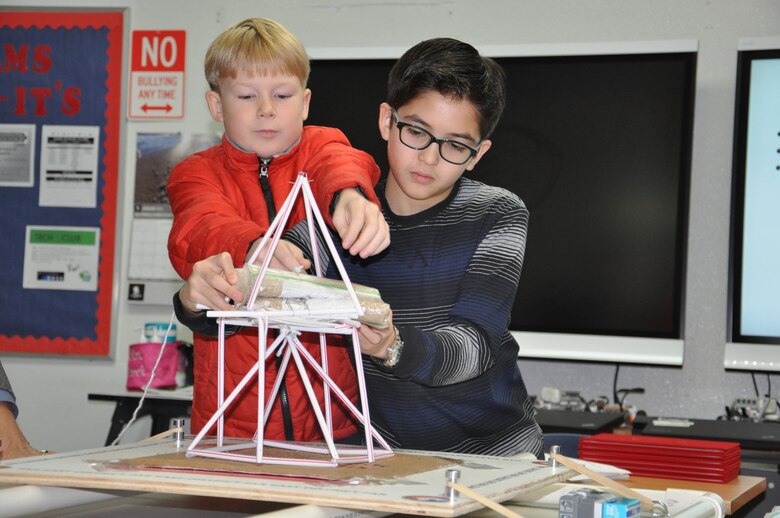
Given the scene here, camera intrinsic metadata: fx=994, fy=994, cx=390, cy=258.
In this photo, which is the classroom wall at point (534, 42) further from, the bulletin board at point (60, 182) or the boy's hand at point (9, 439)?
the boy's hand at point (9, 439)

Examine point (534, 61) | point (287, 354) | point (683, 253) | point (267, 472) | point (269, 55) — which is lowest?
point (267, 472)

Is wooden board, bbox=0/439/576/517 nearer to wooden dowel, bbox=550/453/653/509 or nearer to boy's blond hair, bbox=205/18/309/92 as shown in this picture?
wooden dowel, bbox=550/453/653/509

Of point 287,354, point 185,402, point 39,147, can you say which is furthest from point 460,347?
point 39,147

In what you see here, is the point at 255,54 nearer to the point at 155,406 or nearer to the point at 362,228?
the point at 362,228

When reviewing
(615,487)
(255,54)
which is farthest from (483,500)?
(255,54)

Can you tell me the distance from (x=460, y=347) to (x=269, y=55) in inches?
23.1

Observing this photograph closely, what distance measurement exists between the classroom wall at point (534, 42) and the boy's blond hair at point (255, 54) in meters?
2.19

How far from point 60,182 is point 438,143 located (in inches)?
119

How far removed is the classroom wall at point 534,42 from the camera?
3441mm

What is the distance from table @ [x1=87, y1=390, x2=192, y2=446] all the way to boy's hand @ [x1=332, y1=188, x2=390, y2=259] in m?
2.03

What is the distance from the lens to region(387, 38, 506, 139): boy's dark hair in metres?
1.50

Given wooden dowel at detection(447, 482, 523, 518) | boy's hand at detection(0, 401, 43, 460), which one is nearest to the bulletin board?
boy's hand at detection(0, 401, 43, 460)

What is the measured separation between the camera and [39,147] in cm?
418

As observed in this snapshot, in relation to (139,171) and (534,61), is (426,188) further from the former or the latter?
(139,171)
